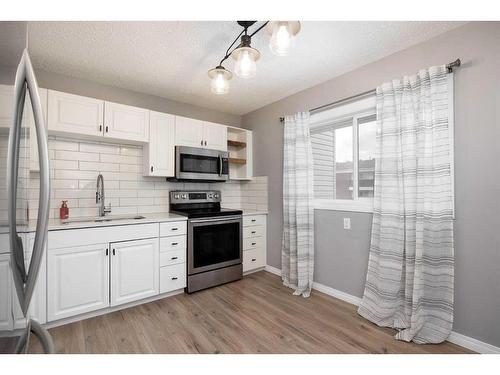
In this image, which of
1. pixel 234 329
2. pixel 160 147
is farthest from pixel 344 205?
pixel 160 147

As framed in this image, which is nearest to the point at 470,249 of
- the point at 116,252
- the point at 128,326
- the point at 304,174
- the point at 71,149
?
the point at 304,174

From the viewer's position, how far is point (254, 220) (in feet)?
11.0

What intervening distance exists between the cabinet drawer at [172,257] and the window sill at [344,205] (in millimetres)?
1579

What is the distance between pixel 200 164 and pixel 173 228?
908mm

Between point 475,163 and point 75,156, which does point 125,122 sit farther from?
point 475,163

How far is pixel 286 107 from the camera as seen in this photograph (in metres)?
3.16

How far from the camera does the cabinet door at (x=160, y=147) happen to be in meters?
2.79

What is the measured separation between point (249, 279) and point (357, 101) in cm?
240

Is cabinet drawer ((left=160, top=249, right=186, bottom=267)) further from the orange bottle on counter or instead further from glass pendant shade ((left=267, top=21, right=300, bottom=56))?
glass pendant shade ((left=267, top=21, right=300, bottom=56))

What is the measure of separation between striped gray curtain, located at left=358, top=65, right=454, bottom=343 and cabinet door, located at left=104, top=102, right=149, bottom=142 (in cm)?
241

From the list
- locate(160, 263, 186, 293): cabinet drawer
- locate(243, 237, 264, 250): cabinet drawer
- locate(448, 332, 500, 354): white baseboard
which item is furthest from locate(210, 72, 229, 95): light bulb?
locate(448, 332, 500, 354): white baseboard

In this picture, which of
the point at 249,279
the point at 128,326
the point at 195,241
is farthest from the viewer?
the point at 249,279

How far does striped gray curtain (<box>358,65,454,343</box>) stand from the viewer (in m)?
1.80
